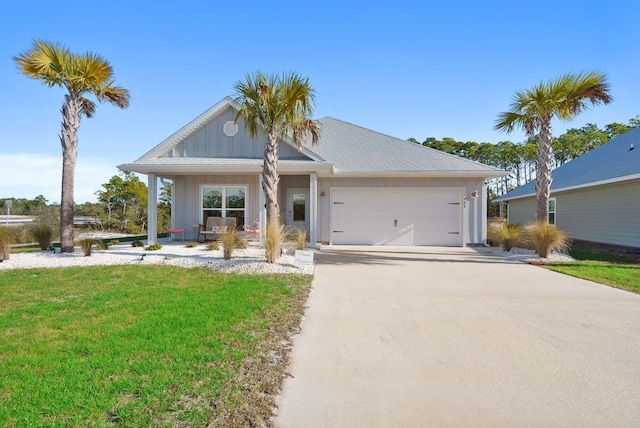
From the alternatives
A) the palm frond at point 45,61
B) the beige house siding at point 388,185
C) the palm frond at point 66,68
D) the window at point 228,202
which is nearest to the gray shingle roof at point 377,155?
the beige house siding at point 388,185

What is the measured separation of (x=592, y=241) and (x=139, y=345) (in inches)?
713

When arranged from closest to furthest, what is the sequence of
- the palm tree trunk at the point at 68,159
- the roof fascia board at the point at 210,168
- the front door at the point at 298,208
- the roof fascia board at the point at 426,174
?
the palm tree trunk at the point at 68,159, the roof fascia board at the point at 210,168, the roof fascia board at the point at 426,174, the front door at the point at 298,208

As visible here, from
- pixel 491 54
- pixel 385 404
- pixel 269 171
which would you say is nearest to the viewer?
pixel 385 404

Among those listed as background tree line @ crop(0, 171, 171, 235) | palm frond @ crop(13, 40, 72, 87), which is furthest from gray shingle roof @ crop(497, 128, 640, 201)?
background tree line @ crop(0, 171, 171, 235)

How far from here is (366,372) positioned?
10.5 feet

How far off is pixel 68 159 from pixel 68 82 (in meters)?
2.29

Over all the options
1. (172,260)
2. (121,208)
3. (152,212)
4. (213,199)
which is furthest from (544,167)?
(121,208)

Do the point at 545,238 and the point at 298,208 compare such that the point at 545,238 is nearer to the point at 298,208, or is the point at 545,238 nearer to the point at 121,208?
the point at 298,208

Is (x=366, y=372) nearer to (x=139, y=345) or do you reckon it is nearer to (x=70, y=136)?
(x=139, y=345)

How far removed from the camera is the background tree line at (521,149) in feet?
120

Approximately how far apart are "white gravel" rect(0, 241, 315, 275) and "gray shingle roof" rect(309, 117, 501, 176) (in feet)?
19.3

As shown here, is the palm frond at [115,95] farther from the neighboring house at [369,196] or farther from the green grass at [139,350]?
the green grass at [139,350]

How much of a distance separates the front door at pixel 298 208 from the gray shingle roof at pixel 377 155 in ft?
6.60

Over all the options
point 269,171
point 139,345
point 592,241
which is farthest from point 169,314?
point 592,241
